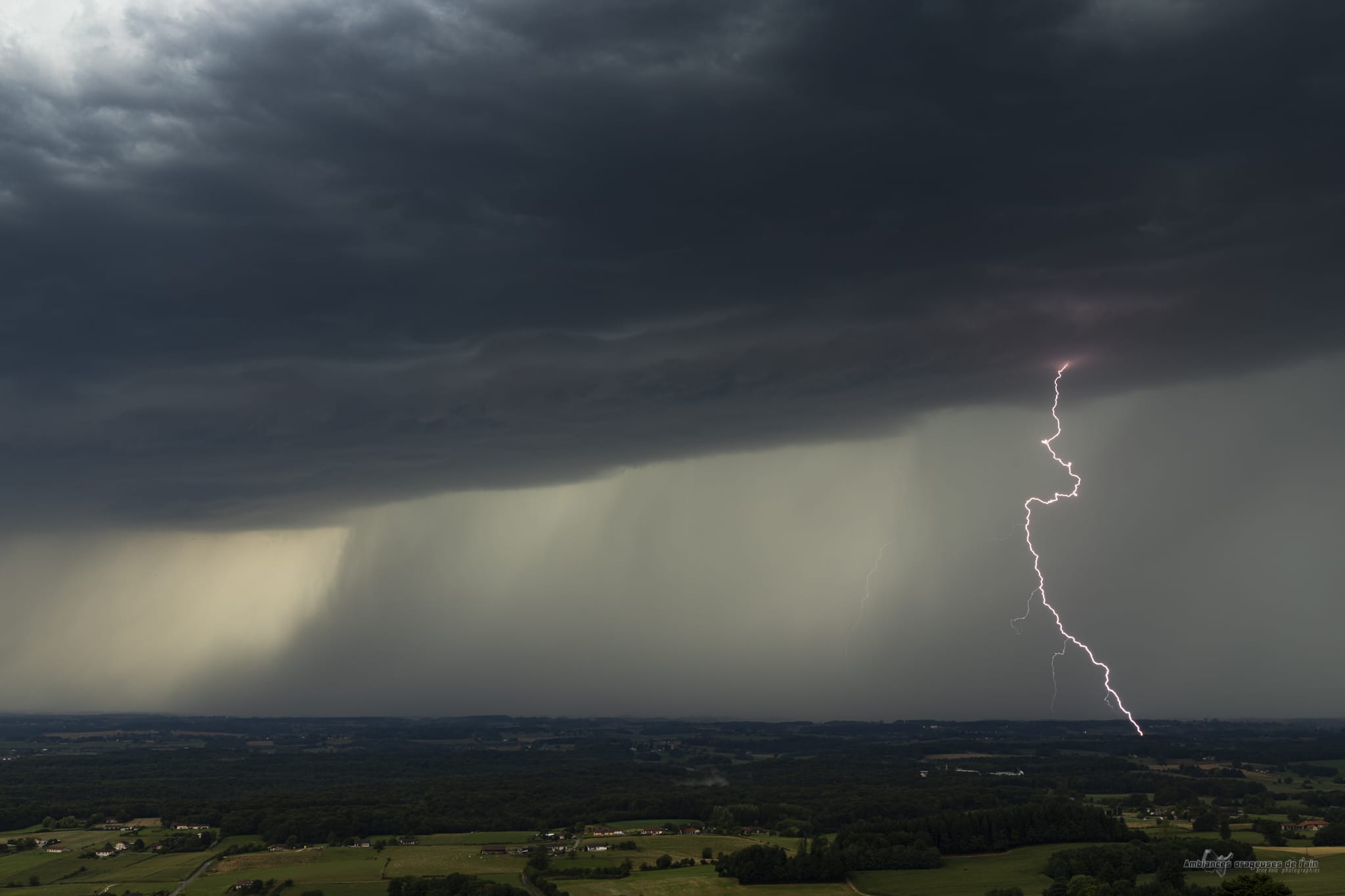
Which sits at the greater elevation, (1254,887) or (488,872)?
(1254,887)

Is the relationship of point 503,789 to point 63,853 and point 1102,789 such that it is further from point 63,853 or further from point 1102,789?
point 1102,789

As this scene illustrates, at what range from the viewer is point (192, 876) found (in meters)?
110

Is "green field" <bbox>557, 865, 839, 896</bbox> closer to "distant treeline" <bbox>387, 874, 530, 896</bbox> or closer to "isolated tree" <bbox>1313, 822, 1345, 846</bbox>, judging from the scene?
"distant treeline" <bbox>387, 874, 530, 896</bbox>

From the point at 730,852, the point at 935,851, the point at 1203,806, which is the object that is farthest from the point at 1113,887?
the point at 1203,806

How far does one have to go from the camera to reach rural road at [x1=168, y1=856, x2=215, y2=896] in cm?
9950

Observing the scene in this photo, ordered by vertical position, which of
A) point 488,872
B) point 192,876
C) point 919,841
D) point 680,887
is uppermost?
point 919,841

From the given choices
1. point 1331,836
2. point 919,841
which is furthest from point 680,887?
point 1331,836

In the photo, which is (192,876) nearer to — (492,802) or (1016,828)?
(492,802)

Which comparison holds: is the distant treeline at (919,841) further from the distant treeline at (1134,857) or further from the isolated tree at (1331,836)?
the isolated tree at (1331,836)

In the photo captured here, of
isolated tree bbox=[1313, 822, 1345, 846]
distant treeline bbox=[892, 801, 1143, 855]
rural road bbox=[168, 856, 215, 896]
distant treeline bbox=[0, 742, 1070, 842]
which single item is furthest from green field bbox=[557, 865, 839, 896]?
isolated tree bbox=[1313, 822, 1345, 846]

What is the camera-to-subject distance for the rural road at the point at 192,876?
99500 mm

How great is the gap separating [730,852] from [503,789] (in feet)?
234

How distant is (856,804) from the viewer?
487 feet

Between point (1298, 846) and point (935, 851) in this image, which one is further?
A: point (935, 851)
